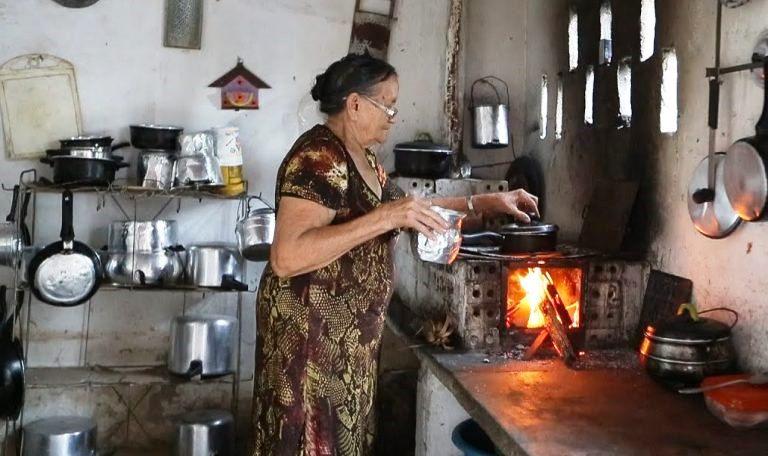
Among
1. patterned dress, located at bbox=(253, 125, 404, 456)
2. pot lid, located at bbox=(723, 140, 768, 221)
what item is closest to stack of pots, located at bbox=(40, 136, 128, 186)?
patterned dress, located at bbox=(253, 125, 404, 456)

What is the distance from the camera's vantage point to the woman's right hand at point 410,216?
208cm

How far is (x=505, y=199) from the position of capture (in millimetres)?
2801

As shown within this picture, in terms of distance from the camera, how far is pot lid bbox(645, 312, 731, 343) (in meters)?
2.29

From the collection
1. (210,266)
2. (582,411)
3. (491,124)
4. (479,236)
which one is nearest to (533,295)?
(479,236)

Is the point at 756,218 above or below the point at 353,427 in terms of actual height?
above

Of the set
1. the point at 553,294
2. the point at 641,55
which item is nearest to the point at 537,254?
the point at 553,294

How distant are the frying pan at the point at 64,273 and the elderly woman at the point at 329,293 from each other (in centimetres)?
161

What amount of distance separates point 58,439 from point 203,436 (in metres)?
0.65

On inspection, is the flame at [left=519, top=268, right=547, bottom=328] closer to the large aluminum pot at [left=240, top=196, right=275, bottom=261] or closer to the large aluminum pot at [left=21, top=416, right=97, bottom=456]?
the large aluminum pot at [left=240, top=196, right=275, bottom=261]

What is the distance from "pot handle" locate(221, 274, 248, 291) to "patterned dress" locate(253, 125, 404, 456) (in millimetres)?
1364

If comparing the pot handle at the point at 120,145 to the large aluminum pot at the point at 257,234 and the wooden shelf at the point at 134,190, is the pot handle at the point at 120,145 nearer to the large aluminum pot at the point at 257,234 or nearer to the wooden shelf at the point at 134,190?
the wooden shelf at the point at 134,190

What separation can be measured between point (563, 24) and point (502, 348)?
1.82m

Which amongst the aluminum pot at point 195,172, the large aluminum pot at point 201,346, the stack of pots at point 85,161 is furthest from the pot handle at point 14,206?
the large aluminum pot at point 201,346

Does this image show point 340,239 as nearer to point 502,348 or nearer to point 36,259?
point 502,348
